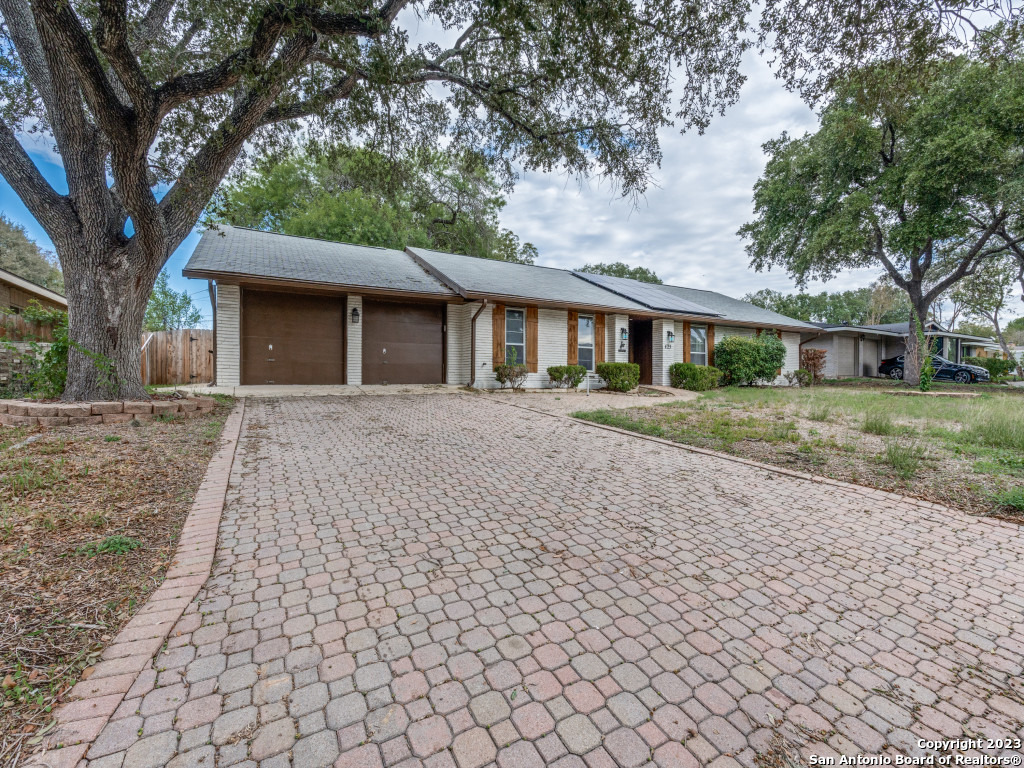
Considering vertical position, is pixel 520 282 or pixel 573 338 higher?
pixel 520 282

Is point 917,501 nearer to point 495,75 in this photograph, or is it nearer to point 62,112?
point 495,75

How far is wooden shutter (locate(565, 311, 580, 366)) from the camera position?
12.7 metres

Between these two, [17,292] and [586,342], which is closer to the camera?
[17,292]

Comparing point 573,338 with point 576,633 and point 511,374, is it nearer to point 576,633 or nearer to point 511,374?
point 511,374

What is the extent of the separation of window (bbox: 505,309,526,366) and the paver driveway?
27.6 feet

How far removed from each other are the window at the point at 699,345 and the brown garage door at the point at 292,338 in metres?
11.7

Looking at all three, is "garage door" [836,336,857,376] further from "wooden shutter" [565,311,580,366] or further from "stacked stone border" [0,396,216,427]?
"stacked stone border" [0,396,216,427]

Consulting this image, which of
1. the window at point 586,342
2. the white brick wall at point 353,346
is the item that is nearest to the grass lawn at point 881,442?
the window at point 586,342

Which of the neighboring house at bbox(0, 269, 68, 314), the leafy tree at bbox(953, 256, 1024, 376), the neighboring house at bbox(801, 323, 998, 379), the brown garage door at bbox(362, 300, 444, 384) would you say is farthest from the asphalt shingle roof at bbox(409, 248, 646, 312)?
the leafy tree at bbox(953, 256, 1024, 376)

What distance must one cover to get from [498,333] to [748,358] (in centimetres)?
926

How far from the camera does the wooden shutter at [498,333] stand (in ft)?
38.1

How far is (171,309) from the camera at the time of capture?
16703 mm

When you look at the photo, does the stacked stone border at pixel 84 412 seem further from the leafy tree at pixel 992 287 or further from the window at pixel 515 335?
the leafy tree at pixel 992 287

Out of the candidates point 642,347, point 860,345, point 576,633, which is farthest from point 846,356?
point 576,633
